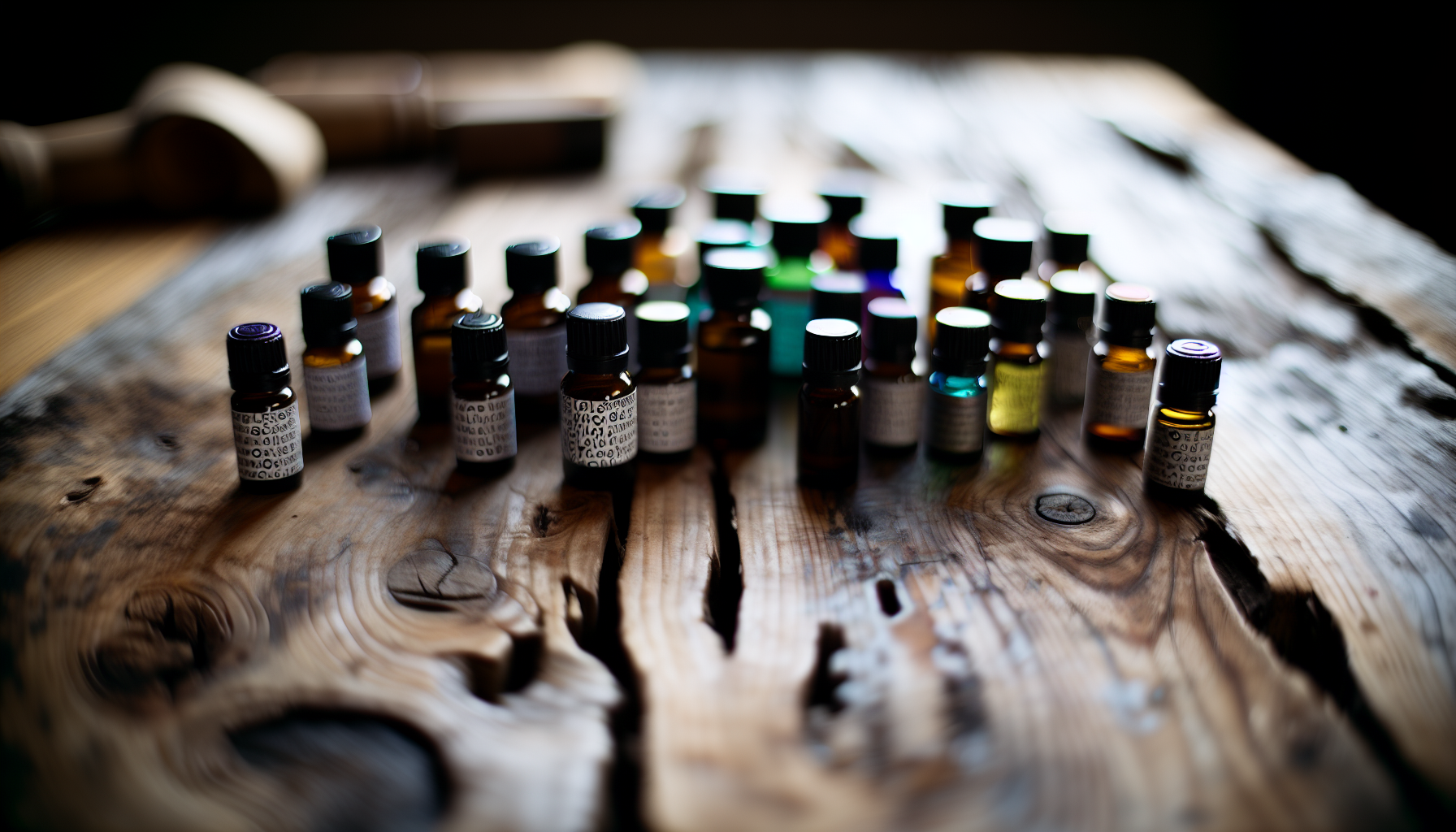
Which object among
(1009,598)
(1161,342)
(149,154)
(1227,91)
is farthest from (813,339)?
(1227,91)

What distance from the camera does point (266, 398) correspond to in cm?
91

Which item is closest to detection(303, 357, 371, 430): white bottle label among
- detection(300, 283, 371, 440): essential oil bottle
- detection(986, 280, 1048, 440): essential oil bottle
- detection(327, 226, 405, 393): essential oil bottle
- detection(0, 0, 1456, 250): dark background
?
detection(300, 283, 371, 440): essential oil bottle

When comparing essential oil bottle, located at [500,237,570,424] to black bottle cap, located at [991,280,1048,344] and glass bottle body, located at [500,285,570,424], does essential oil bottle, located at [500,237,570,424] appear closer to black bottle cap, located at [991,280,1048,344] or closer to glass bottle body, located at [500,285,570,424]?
glass bottle body, located at [500,285,570,424]

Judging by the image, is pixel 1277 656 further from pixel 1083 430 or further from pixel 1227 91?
pixel 1227 91

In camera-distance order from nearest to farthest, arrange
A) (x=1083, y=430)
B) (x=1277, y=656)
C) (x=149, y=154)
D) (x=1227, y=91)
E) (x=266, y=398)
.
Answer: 1. (x=1277, y=656)
2. (x=266, y=398)
3. (x=1083, y=430)
4. (x=149, y=154)
5. (x=1227, y=91)

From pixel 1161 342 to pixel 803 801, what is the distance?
864mm

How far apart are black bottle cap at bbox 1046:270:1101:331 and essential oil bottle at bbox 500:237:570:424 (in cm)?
49

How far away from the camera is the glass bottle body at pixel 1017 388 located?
1.04 m

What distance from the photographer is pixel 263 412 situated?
895 mm

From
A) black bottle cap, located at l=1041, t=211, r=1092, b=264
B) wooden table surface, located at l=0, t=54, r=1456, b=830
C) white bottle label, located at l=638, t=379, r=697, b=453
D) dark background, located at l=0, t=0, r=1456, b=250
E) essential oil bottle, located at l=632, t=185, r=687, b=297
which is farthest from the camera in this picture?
dark background, located at l=0, t=0, r=1456, b=250

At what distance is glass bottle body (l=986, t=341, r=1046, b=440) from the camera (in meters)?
1.04

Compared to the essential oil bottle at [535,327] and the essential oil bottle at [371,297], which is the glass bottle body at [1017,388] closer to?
the essential oil bottle at [535,327]

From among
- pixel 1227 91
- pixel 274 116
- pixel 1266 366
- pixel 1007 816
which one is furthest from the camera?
pixel 1227 91

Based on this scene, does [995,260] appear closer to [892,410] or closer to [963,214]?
[963,214]
